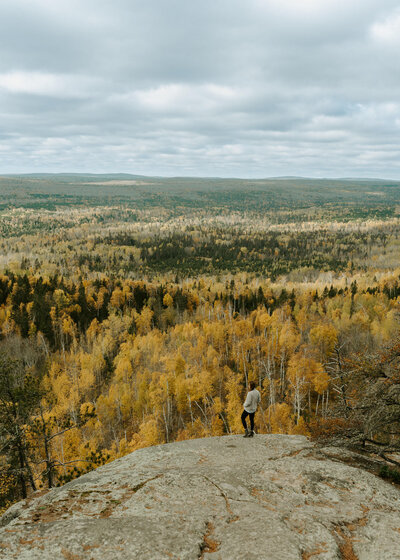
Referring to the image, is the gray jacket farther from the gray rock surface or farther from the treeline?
the treeline

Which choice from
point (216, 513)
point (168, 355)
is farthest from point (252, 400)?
point (168, 355)

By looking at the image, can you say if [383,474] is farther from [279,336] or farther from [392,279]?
[392,279]

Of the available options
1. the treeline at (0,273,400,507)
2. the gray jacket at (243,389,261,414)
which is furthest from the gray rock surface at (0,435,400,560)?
the treeline at (0,273,400,507)

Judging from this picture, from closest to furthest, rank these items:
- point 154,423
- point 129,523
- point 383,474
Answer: point 129,523
point 383,474
point 154,423

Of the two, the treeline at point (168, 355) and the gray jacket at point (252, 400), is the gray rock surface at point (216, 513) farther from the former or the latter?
the treeline at point (168, 355)

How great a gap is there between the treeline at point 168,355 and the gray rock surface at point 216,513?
57.6 ft

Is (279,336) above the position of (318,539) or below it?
below

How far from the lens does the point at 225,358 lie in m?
94.7

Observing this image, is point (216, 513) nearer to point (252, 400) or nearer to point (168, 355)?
point (252, 400)

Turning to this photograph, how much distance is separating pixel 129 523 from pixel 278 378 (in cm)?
8138

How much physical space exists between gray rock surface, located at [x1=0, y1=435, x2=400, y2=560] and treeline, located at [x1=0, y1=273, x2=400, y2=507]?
17570mm

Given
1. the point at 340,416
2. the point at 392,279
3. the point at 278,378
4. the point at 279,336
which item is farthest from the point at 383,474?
the point at 392,279

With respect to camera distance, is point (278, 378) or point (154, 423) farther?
point (278, 378)

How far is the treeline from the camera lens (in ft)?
209
